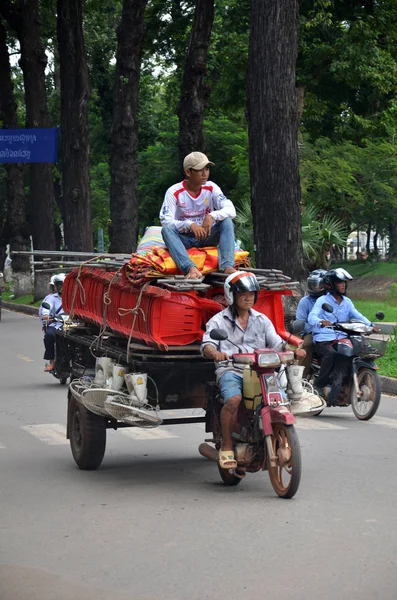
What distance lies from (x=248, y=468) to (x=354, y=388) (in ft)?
16.0

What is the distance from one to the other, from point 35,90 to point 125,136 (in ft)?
32.9

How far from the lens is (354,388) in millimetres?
12875

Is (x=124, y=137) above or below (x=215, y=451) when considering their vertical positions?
above

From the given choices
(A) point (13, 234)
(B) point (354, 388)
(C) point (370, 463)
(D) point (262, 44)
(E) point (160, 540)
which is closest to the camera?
(E) point (160, 540)

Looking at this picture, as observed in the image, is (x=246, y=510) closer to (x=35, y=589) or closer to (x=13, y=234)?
(x=35, y=589)

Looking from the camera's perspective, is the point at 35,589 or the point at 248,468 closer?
the point at 35,589

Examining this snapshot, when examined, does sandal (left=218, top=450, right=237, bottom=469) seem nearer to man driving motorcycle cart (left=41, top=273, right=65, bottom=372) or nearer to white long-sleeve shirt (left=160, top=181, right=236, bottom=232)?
white long-sleeve shirt (left=160, top=181, right=236, bottom=232)

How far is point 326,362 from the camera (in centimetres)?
1312

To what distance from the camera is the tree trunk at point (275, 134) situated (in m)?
17.1

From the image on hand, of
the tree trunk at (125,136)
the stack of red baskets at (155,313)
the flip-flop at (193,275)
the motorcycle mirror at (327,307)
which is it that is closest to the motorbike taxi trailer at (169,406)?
the stack of red baskets at (155,313)

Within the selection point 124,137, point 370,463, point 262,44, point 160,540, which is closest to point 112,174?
point 124,137

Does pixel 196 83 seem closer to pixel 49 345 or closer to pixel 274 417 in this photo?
pixel 49 345

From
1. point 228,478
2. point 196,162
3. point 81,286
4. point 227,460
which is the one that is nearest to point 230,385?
point 227,460

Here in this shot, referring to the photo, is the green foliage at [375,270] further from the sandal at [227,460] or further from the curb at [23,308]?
the sandal at [227,460]
